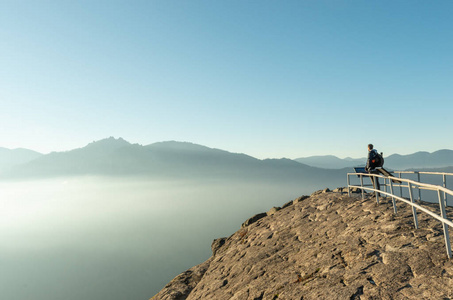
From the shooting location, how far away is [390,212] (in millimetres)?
9711

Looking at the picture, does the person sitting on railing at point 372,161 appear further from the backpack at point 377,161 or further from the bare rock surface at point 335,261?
the bare rock surface at point 335,261

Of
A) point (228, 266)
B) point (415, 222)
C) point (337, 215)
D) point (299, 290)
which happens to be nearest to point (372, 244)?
point (415, 222)

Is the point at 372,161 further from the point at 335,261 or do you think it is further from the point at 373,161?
the point at 335,261

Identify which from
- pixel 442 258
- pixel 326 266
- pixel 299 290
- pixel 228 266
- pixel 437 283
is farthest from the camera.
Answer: pixel 228 266

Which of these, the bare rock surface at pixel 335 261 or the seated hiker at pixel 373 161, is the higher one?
the seated hiker at pixel 373 161

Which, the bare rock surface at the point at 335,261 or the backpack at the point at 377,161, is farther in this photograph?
the backpack at the point at 377,161

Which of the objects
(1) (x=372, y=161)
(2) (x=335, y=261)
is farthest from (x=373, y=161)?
(2) (x=335, y=261)

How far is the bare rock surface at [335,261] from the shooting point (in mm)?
5602

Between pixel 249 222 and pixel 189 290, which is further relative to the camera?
pixel 249 222

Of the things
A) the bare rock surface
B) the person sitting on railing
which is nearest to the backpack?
the person sitting on railing

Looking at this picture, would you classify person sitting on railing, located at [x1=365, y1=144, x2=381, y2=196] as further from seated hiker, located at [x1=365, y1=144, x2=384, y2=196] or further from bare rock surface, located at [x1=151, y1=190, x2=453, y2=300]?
bare rock surface, located at [x1=151, y1=190, x2=453, y2=300]

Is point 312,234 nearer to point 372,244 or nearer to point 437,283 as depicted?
point 372,244

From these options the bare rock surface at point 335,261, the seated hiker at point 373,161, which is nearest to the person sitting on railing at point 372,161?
the seated hiker at point 373,161

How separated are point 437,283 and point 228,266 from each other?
7851 millimetres
